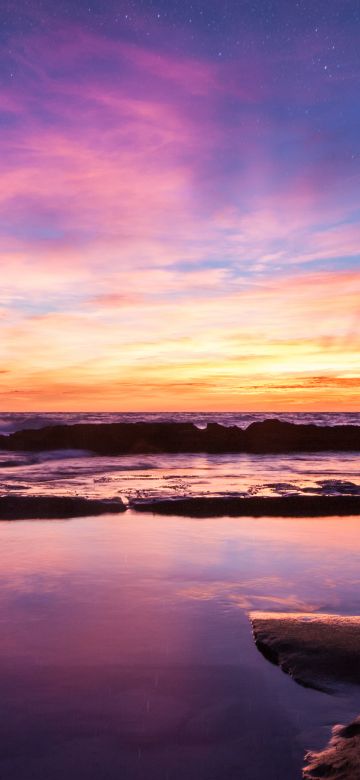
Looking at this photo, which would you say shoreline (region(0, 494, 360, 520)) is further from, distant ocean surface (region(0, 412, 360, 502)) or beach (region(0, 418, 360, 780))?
distant ocean surface (region(0, 412, 360, 502))

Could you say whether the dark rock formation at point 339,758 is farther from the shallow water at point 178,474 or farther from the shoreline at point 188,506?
the shallow water at point 178,474

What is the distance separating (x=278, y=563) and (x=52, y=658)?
12.0 ft

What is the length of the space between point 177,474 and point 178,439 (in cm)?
1344

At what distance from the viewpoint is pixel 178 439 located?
32719 millimetres

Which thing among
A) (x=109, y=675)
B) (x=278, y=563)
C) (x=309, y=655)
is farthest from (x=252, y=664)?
(x=278, y=563)

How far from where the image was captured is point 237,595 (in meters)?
6.23

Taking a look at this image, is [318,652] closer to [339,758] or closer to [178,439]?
[339,758]

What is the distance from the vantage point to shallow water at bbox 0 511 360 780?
3.43 m

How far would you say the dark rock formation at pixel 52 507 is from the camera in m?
11.2

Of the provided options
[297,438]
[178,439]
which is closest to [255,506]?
[178,439]

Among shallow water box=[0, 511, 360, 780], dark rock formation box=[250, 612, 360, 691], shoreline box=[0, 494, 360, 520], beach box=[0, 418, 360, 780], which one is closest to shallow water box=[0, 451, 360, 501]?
shoreline box=[0, 494, 360, 520]

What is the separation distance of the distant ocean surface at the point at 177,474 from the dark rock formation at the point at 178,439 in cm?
224

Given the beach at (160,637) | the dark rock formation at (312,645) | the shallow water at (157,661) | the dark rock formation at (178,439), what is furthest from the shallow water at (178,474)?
the dark rock formation at (312,645)

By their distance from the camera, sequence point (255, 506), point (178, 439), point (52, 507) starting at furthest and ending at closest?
point (178, 439) < point (255, 506) < point (52, 507)
